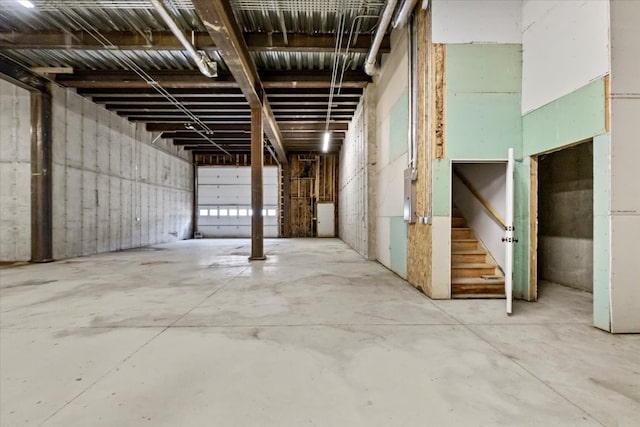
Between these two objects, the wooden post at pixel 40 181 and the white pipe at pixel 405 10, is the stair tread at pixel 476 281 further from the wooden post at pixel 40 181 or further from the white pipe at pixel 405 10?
the wooden post at pixel 40 181

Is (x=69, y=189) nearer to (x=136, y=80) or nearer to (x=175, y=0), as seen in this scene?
(x=136, y=80)

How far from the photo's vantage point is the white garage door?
17.7m

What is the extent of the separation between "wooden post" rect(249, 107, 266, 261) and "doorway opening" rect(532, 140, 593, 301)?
20.5ft

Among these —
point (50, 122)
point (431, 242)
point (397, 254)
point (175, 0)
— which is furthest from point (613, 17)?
point (50, 122)

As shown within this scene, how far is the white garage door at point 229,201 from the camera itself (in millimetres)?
17734

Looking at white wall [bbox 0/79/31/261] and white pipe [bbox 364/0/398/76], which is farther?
white wall [bbox 0/79/31/261]

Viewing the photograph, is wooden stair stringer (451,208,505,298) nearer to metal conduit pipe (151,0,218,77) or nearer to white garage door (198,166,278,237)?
metal conduit pipe (151,0,218,77)

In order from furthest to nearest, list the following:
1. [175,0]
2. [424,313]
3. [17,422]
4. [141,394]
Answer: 1. [175,0]
2. [424,313]
3. [141,394]
4. [17,422]

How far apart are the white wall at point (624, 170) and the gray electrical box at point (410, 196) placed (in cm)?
233

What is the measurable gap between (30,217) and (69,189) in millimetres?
1271

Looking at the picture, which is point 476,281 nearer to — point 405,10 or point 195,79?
point 405,10

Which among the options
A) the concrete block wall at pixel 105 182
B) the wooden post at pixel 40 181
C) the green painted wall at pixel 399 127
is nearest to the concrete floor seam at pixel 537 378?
the green painted wall at pixel 399 127

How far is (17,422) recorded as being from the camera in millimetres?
1688

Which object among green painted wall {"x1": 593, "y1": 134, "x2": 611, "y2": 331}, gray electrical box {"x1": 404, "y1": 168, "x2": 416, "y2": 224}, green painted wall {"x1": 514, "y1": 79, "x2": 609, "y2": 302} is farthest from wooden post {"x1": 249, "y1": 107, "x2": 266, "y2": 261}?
green painted wall {"x1": 593, "y1": 134, "x2": 611, "y2": 331}
